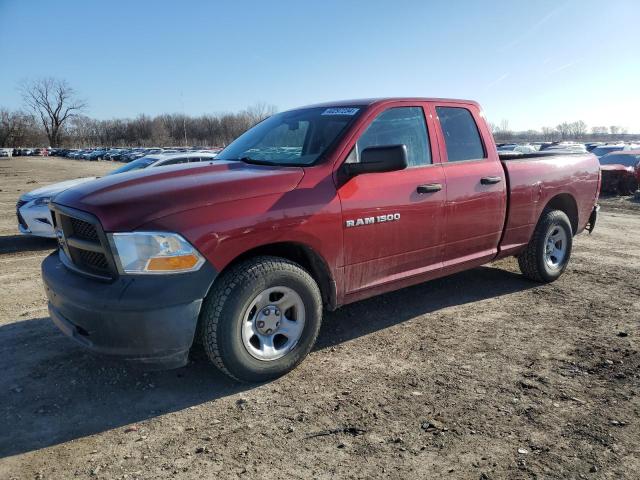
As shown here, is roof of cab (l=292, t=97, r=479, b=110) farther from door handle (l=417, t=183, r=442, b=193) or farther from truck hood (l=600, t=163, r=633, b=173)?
truck hood (l=600, t=163, r=633, b=173)

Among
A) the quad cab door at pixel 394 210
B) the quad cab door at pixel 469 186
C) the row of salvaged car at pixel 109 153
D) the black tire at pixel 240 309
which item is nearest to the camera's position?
the black tire at pixel 240 309

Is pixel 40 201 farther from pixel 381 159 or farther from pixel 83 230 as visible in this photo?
pixel 381 159

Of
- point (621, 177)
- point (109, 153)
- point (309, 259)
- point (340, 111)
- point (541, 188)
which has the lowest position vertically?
point (621, 177)

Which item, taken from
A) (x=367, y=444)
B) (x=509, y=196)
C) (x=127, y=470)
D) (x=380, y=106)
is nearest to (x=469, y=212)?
(x=509, y=196)

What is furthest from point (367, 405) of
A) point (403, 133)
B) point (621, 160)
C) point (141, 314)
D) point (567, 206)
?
point (621, 160)

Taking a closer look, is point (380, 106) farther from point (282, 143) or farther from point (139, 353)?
point (139, 353)

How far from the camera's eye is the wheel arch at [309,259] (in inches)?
135

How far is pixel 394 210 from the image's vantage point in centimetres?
390

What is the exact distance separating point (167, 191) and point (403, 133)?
2145mm

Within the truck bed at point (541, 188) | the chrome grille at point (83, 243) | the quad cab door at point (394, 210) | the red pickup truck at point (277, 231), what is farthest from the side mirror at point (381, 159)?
the truck bed at point (541, 188)

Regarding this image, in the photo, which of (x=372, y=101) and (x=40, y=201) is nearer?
(x=372, y=101)

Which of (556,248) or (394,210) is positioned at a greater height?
(394,210)

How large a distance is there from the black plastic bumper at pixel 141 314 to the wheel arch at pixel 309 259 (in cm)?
51

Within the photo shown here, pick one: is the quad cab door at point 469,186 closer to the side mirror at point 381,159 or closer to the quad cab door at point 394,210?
the quad cab door at point 394,210
